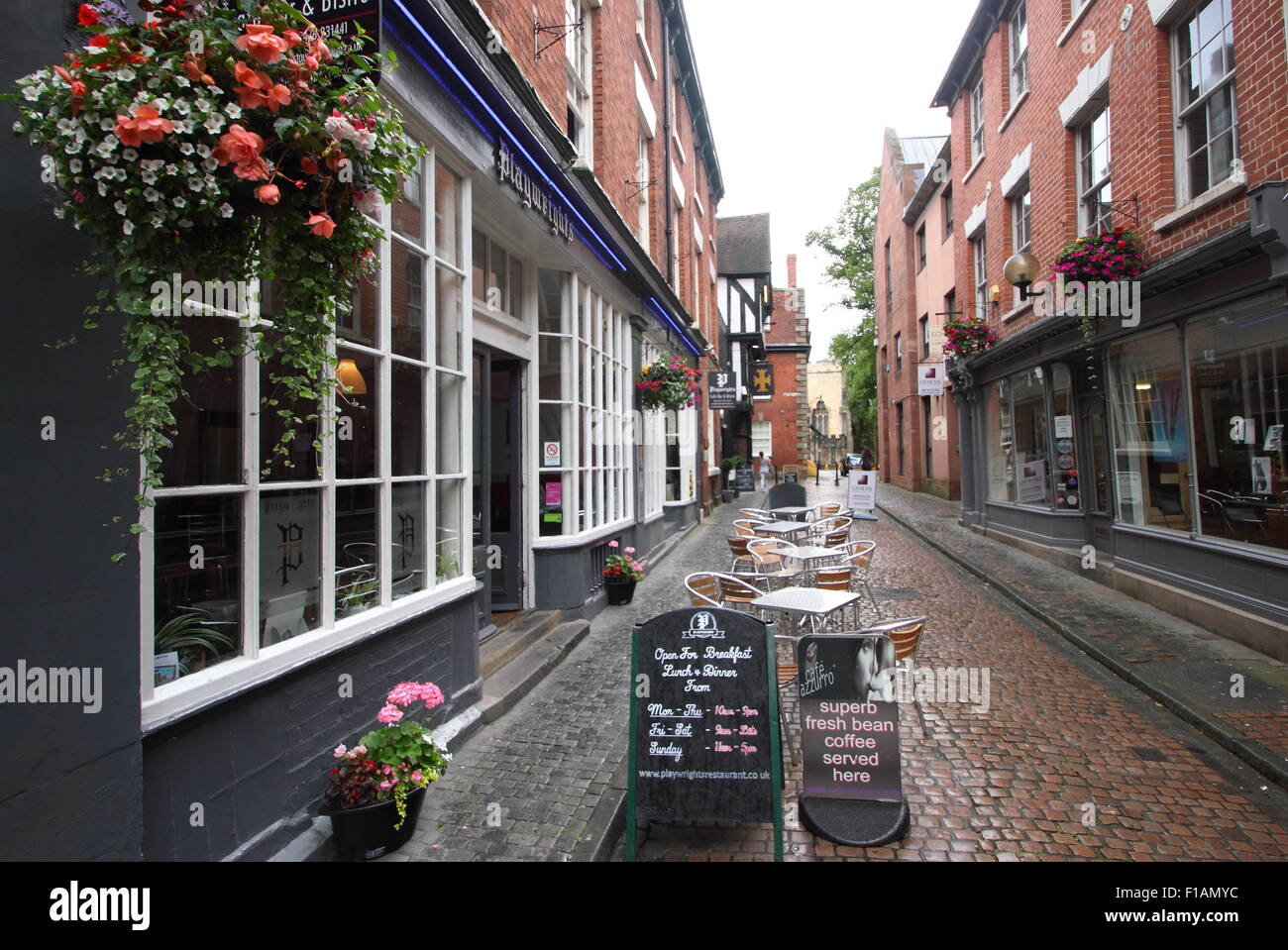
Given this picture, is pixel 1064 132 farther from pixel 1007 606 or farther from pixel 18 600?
pixel 18 600

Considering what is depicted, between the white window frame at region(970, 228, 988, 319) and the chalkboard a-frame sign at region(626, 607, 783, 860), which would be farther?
the white window frame at region(970, 228, 988, 319)

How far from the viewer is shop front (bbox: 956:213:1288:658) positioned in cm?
612

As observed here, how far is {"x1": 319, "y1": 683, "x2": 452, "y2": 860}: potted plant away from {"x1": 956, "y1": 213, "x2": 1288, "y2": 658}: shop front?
6.71 m

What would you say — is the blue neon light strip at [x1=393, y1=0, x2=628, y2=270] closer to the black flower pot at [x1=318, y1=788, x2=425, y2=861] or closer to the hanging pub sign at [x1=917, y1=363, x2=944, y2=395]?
the black flower pot at [x1=318, y1=788, x2=425, y2=861]

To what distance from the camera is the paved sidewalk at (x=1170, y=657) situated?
4445 mm

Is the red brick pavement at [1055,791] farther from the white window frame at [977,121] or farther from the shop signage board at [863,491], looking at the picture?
the white window frame at [977,121]

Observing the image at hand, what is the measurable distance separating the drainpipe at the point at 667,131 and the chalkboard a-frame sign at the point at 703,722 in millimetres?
10676

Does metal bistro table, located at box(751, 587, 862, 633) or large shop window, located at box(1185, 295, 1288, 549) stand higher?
large shop window, located at box(1185, 295, 1288, 549)

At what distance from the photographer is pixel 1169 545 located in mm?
7668

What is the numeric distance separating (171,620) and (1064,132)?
11.9 m

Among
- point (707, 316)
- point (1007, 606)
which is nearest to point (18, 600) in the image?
point (1007, 606)

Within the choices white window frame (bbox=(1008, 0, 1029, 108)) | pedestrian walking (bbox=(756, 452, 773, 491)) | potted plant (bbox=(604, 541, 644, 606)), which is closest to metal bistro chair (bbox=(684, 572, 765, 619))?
potted plant (bbox=(604, 541, 644, 606))
